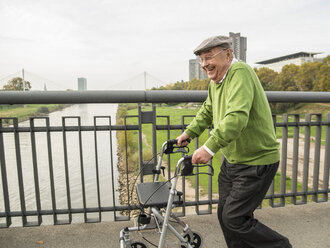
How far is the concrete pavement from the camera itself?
2498mm

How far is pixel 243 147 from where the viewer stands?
1832 mm

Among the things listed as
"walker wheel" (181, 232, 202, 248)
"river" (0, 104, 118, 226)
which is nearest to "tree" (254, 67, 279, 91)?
"river" (0, 104, 118, 226)

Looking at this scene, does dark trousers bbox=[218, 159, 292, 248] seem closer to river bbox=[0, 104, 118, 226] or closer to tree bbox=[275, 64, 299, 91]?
river bbox=[0, 104, 118, 226]

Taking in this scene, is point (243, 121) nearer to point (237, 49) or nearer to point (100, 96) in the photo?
point (100, 96)

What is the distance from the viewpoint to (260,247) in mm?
1863

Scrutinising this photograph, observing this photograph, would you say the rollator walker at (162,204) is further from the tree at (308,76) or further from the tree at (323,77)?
the tree at (308,76)

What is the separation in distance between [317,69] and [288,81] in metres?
5.18

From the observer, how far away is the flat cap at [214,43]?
67.2 inches

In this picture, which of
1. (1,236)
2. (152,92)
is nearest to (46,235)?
(1,236)

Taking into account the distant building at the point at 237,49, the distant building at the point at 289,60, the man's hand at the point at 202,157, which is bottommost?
the man's hand at the point at 202,157

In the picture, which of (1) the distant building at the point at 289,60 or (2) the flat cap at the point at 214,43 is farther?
(1) the distant building at the point at 289,60

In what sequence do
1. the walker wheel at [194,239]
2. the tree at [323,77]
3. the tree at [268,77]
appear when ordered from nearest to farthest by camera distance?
the walker wheel at [194,239], the tree at [323,77], the tree at [268,77]

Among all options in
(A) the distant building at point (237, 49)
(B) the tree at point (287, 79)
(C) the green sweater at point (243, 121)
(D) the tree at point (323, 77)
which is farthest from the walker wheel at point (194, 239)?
(B) the tree at point (287, 79)

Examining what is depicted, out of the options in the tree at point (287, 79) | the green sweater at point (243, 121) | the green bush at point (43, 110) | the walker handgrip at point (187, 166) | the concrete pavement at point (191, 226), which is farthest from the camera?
the tree at point (287, 79)
